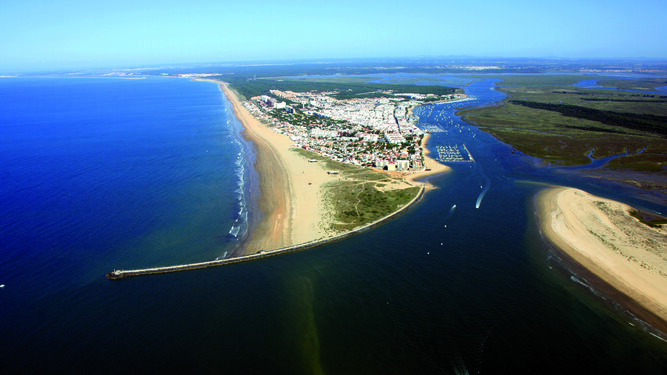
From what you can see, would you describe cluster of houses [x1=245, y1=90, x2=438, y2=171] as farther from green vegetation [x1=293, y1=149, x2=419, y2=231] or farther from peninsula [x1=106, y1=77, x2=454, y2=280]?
green vegetation [x1=293, y1=149, x2=419, y2=231]

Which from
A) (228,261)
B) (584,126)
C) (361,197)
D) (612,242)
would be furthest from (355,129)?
(228,261)

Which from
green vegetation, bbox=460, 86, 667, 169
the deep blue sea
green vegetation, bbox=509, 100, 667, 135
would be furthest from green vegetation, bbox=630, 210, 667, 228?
green vegetation, bbox=509, 100, 667, 135

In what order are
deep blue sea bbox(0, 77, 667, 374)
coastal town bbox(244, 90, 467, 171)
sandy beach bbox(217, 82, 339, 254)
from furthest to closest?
1. coastal town bbox(244, 90, 467, 171)
2. sandy beach bbox(217, 82, 339, 254)
3. deep blue sea bbox(0, 77, 667, 374)

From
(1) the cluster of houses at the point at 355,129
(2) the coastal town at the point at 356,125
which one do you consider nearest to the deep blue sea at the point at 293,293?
(1) the cluster of houses at the point at 355,129

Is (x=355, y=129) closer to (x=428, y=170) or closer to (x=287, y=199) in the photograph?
(x=428, y=170)

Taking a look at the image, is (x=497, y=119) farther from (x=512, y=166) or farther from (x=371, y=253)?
(x=371, y=253)
